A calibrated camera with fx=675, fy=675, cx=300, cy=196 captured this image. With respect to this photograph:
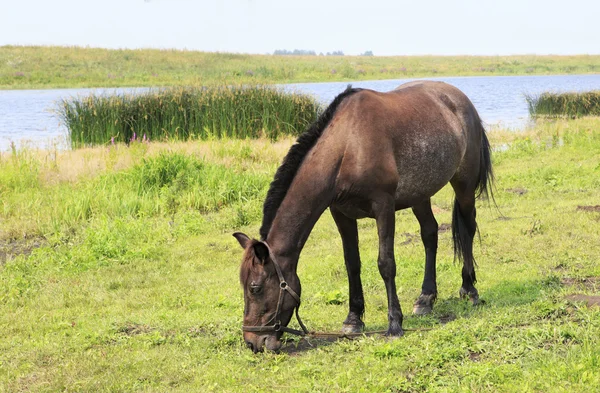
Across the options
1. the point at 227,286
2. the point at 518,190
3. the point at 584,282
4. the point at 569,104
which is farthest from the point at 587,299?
the point at 569,104

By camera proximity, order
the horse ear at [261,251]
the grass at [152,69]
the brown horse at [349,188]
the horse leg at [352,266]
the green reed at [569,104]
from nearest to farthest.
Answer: the horse ear at [261,251], the brown horse at [349,188], the horse leg at [352,266], the green reed at [569,104], the grass at [152,69]

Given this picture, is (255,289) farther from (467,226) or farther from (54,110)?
(54,110)

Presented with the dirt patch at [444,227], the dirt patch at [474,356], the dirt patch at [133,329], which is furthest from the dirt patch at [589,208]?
the dirt patch at [133,329]

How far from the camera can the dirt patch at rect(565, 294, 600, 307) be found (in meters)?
5.51

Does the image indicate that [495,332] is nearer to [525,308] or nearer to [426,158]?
[525,308]

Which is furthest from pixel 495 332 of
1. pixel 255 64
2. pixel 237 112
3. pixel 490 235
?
pixel 255 64

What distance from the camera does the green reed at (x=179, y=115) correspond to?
19.6 meters

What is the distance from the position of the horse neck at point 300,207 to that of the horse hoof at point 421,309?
174 cm

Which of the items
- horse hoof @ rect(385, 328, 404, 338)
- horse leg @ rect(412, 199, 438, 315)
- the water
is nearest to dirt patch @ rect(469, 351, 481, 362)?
horse hoof @ rect(385, 328, 404, 338)

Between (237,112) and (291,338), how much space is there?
1490 cm

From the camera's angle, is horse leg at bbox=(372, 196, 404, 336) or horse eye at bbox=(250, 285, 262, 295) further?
horse leg at bbox=(372, 196, 404, 336)

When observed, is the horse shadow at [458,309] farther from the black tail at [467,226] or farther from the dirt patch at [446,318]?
the black tail at [467,226]

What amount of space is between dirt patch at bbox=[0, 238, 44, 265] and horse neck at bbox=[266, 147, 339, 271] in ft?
19.5

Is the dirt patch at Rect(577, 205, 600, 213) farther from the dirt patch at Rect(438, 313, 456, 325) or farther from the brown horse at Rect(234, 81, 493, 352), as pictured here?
the dirt patch at Rect(438, 313, 456, 325)
